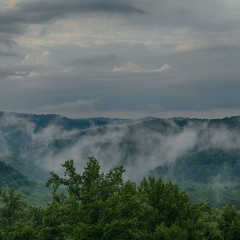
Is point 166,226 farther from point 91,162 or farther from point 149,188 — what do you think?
point 91,162

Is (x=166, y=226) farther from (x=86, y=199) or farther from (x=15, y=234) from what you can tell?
(x=15, y=234)

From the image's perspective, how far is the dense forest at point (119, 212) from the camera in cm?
4728

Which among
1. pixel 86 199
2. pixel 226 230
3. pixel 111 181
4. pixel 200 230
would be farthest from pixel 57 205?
pixel 226 230

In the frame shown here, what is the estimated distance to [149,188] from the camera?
60.0 meters

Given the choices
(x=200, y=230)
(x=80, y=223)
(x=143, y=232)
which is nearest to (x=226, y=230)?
(x=200, y=230)

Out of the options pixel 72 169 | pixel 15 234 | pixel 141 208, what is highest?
pixel 72 169

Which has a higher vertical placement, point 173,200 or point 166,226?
point 173,200

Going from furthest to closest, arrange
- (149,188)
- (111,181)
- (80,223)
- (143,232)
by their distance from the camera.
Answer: (149,188) → (111,181) → (143,232) → (80,223)

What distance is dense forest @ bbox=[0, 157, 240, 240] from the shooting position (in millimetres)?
47281

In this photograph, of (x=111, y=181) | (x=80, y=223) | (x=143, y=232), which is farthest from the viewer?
(x=111, y=181)

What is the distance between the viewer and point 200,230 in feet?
183

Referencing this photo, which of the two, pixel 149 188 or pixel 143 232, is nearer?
pixel 143 232

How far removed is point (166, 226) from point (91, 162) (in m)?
13.0

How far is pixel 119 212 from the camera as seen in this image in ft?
→ 159
